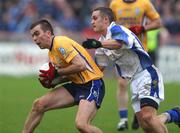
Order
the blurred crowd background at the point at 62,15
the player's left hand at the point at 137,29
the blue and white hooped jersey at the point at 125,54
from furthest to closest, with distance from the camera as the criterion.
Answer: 1. the blurred crowd background at the point at 62,15
2. the player's left hand at the point at 137,29
3. the blue and white hooped jersey at the point at 125,54

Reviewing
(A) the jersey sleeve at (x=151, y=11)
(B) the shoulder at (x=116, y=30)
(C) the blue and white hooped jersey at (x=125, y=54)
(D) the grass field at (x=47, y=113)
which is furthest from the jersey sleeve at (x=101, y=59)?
(A) the jersey sleeve at (x=151, y=11)

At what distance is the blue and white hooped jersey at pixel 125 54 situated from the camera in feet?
32.3

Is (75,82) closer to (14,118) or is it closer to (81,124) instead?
(81,124)

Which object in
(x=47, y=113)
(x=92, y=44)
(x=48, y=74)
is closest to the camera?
(x=92, y=44)

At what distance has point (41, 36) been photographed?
32.7ft

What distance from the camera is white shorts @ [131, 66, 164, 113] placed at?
33.2 feet

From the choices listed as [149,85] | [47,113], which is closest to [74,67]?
[149,85]

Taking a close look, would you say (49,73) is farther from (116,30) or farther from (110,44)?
(116,30)

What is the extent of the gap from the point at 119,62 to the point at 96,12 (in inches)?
30.4

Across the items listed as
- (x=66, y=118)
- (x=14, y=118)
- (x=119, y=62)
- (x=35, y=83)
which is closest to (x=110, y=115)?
(x=66, y=118)

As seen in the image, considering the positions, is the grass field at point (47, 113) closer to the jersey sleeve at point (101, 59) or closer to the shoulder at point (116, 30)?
the jersey sleeve at point (101, 59)

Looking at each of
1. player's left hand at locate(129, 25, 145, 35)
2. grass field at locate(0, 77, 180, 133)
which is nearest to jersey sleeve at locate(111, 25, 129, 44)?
player's left hand at locate(129, 25, 145, 35)

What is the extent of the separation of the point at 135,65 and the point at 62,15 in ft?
48.1

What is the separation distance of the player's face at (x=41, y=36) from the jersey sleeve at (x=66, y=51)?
0.19 metres
